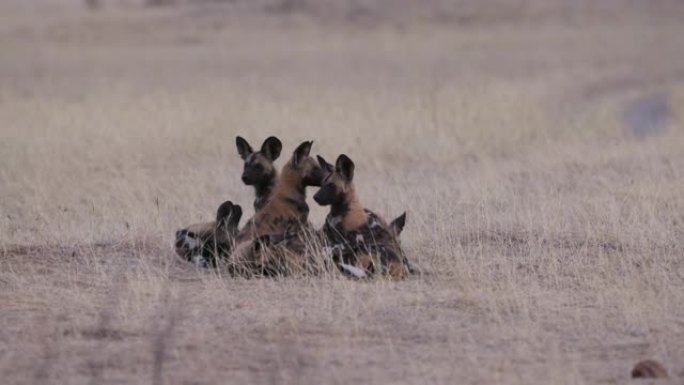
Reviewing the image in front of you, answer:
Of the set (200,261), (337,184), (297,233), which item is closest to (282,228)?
(297,233)

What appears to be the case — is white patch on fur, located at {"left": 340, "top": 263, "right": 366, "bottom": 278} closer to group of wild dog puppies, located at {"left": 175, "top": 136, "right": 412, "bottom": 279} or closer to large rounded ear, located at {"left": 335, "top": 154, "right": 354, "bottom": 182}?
group of wild dog puppies, located at {"left": 175, "top": 136, "right": 412, "bottom": 279}

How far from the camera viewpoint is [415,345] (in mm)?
6031

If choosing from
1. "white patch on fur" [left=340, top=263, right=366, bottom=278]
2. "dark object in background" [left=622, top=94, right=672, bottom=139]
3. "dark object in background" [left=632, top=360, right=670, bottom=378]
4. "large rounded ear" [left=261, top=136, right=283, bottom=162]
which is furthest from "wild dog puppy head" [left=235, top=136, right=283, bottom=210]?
"dark object in background" [left=622, top=94, right=672, bottom=139]

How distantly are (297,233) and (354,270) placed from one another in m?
0.50

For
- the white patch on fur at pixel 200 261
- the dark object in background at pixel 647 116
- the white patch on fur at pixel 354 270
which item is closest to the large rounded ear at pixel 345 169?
the white patch on fur at pixel 354 270

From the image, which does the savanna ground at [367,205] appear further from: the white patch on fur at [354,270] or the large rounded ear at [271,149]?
the large rounded ear at [271,149]

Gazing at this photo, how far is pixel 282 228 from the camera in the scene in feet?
25.7

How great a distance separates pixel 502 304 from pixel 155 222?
3.50m

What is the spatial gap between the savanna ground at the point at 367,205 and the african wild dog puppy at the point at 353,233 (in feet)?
0.57

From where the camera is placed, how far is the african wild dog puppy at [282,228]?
24.6 ft

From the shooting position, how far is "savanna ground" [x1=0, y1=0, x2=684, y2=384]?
19.2 feet

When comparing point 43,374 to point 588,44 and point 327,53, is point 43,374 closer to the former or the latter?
point 327,53

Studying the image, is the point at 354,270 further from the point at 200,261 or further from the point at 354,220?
the point at 200,261

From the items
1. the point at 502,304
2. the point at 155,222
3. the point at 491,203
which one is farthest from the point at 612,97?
the point at 502,304
